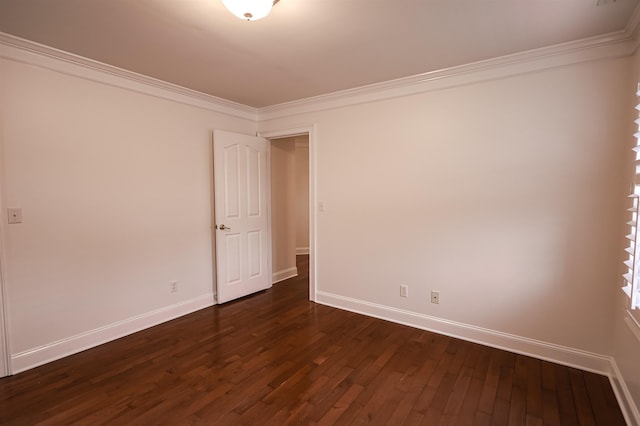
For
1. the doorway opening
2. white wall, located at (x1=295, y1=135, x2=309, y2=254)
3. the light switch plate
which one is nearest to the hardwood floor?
the light switch plate

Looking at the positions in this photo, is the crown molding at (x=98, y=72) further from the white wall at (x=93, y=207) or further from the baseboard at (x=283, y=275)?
the baseboard at (x=283, y=275)

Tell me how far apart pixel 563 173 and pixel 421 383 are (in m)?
1.94

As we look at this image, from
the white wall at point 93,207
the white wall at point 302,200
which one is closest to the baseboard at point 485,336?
the white wall at point 93,207

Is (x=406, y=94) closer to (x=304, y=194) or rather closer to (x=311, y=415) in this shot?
(x=311, y=415)

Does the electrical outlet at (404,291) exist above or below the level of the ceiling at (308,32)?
below

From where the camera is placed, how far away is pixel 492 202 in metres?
2.69

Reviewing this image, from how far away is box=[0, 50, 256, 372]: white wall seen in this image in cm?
235

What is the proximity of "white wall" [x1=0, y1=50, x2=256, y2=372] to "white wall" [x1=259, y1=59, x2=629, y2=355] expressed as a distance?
1713 millimetres

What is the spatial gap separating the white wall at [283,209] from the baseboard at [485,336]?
51.7 inches

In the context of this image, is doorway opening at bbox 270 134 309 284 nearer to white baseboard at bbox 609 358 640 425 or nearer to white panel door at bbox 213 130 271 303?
white panel door at bbox 213 130 271 303

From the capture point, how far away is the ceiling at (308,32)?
186 centimetres

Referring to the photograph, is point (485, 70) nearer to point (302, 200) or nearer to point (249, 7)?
point (249, 7)

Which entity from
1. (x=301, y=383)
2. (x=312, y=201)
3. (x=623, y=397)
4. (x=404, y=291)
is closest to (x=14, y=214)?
(x=301, y=383)

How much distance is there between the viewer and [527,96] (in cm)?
252
